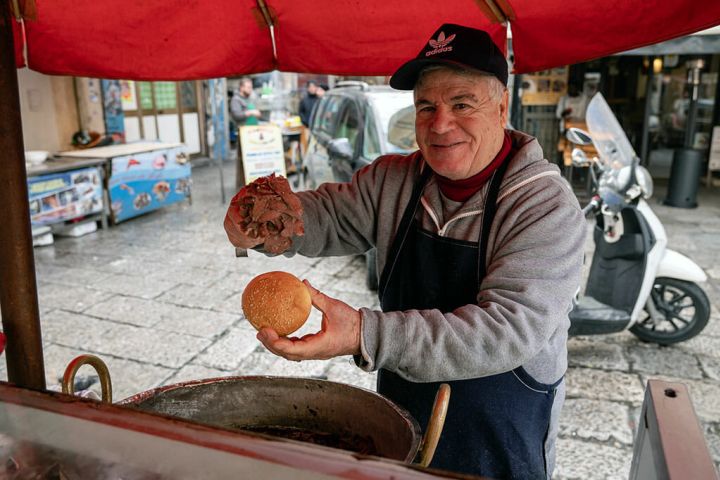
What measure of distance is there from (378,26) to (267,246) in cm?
111

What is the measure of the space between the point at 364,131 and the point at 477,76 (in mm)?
5174

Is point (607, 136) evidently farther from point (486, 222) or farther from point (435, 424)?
point (435, 424)

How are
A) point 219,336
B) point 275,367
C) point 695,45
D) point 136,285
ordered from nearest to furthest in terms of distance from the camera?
point 275,367, point 219,336, point 136,285, point 695,45

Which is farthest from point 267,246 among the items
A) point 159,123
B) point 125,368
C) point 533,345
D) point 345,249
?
point 159,123

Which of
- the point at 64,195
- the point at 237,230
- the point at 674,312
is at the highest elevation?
the point at 237,230

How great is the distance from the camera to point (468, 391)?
74.7 inches

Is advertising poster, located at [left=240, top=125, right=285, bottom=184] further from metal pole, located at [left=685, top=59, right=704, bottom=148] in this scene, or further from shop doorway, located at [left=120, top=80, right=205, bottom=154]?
metal pole, located at [left=685, top=59, right=704, bottom=148]

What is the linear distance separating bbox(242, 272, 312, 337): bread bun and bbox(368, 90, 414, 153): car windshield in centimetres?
498

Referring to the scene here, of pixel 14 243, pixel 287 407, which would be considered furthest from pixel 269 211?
pixel 14 243

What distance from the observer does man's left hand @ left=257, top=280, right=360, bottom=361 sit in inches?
55.2

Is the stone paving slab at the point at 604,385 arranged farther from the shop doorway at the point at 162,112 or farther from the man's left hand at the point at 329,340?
the shop doorway at the point at 162,112

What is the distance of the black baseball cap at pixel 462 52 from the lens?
1.75m

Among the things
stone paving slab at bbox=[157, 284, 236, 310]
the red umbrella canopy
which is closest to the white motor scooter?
the red umbrella canopy

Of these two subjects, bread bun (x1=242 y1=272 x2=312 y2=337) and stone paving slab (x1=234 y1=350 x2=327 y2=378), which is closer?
bread bun (x1=242 y1=272 x2=312 y2=337)
